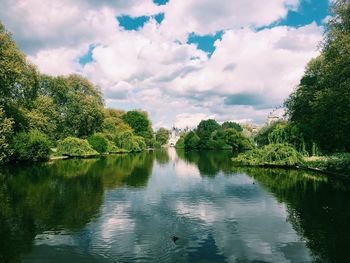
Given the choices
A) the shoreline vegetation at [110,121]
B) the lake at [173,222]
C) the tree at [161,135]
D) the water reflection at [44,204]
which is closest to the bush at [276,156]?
the shoreline vegetation at [110,121]

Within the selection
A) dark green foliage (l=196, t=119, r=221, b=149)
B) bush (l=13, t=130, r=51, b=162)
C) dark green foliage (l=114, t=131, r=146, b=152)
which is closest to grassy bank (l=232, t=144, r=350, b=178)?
bush (l=13, t=130, r=51, b=162)

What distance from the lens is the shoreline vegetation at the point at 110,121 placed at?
121 ft

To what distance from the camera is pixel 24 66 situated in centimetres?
5300

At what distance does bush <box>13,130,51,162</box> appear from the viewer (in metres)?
53.0

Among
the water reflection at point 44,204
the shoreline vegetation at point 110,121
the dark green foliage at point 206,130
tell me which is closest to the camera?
the water reflection at point 44,204

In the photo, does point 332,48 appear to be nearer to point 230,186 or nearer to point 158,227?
point 230,186

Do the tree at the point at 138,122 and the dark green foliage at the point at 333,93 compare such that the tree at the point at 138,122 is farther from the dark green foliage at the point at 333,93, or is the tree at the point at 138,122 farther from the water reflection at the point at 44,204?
the water reflection at the point at 44,204

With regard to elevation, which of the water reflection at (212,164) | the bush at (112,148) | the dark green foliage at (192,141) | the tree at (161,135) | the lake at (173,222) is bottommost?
the lake at (173,222)

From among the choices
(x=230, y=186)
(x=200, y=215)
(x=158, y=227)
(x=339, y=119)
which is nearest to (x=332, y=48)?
(x=339, y=119)

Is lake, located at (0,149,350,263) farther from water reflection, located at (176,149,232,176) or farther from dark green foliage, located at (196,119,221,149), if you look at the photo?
dark green foliage, located at (196,119,221,149)

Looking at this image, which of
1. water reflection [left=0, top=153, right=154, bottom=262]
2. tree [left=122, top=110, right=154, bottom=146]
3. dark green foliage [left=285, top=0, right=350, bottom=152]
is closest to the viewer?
water reflection [left=0, top=153, right=154, bottom=262]

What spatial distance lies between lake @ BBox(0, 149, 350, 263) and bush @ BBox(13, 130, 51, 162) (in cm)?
2238

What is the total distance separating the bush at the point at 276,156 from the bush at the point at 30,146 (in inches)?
1287

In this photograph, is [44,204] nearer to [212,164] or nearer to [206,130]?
[212,164]
